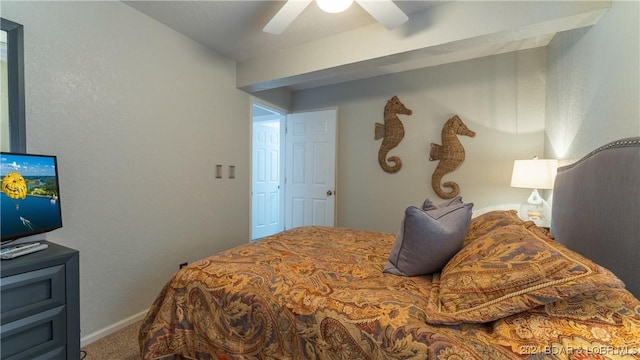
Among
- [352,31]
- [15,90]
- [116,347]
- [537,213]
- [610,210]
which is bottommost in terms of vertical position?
[116,347]

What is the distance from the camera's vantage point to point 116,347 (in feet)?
5.84

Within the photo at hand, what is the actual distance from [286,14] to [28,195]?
1791 millimetres

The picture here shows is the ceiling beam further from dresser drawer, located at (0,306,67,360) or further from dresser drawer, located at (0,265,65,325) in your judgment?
dresser drawer, located at (0,306,67,360)

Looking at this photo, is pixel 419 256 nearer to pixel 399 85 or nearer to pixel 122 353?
pixel 122 353

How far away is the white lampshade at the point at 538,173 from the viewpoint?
6.82ft

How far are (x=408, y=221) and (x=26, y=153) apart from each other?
2.18 meters

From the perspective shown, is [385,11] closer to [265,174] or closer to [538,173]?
[538,173]

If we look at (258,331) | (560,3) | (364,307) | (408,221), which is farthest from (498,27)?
(258,331)

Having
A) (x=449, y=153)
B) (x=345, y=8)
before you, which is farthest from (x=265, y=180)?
(x=345, y=8)

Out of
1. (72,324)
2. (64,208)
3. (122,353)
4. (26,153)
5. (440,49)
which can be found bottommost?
(122,353)

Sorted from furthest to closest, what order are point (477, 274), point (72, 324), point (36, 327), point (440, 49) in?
point (440, 49), point (72, 324), point (36, 327), point (477, 274)

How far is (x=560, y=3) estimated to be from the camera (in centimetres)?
160

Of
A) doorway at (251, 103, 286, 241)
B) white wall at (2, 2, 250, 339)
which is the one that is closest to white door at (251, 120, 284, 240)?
doorway at (251, 103, 286, 241)

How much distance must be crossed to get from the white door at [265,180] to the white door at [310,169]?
0.49 m
